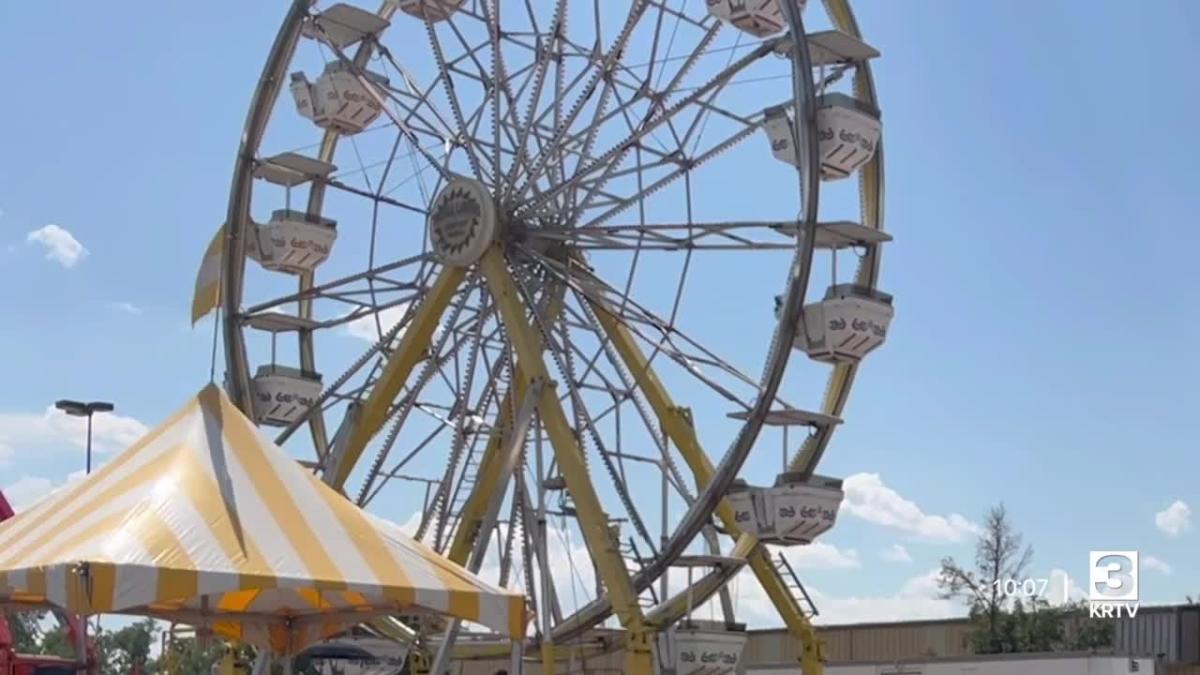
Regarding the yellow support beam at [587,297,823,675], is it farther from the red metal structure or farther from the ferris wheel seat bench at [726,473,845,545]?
the red metal structure

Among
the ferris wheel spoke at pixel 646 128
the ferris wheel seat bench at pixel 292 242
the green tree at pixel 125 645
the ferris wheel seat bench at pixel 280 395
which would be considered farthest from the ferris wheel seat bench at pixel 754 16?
the green tree at pixel 125 645

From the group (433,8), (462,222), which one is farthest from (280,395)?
(433,8)

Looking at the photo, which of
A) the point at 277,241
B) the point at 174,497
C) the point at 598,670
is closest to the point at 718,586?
the point at 598,670

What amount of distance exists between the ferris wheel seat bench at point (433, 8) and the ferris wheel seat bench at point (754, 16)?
4.23 m

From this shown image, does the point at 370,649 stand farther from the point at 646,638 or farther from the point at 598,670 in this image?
the point at 646,638

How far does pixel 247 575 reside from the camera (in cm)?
1166

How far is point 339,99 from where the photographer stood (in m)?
26.5

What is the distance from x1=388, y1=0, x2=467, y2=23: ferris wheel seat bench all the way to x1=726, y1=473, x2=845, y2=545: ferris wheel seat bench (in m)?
7.85

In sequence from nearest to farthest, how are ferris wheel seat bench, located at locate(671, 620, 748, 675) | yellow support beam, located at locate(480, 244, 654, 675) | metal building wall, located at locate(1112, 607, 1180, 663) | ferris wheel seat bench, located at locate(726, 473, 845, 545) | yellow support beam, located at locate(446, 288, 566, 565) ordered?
yellow support beam, located at locate(480, 244, 654, 675), ferris wheel seat bench, located at locate(671, 620, 748, 675), ferris wheel seat bench, located at locate(726, 473, 845, 545), yellow support beam, located at locate(446, 288, 566, 565), metal building wall, located at locate(1112, 607, 1180, 663)

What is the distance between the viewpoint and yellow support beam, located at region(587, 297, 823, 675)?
2447cm

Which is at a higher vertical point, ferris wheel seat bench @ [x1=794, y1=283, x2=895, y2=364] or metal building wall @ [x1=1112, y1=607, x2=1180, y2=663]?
ferris wheel seat bench @ [x1=794, y1=283, x2=895, y2=364]

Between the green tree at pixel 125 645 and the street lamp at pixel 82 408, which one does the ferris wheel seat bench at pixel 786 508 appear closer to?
the street lamp at pixel 82 408

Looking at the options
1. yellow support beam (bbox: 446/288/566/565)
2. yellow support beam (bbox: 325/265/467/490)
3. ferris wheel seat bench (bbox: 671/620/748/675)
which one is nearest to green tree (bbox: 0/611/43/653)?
yellow support beam (bbox: 325/265/467/490)

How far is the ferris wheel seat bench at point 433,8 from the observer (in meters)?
26.1
